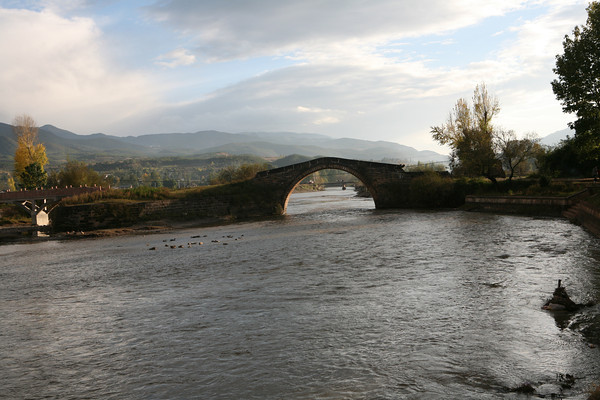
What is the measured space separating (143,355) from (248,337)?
2.87 meters

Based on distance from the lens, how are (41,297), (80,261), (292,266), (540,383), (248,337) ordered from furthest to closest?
(80,261) < (292,266) < (41,297) < (248,337) < (540,383)

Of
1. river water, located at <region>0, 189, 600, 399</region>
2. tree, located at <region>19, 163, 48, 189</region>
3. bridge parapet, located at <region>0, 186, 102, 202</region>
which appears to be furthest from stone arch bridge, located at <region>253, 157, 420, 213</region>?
tree, located at <region>19, 163, 48, 189</region>

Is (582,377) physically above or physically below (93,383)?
above

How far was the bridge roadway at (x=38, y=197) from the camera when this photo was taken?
2284 inches

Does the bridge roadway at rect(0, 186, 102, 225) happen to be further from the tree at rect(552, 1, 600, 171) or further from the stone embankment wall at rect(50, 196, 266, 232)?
the tree at rect(552, 1, 600, 171)

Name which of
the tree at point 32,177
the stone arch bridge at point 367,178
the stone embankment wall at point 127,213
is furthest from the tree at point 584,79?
the tree at point 32,177

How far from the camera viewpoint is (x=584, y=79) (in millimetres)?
32562

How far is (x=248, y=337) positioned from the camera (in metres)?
12.9

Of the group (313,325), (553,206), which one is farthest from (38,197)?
(553,206)

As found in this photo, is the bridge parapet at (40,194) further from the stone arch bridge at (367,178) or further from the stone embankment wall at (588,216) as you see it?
the stone embankment wall at (588,216)

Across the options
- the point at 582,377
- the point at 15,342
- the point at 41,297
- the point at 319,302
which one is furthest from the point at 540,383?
the point at 41,297

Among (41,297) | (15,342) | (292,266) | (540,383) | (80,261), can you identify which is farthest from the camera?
(80,261)

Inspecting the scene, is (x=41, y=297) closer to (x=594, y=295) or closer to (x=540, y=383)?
(x=540, y=383)

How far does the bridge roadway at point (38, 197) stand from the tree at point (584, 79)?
5583 cm
